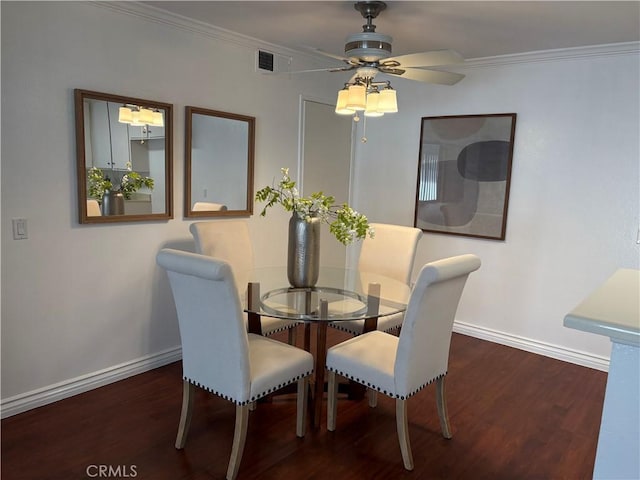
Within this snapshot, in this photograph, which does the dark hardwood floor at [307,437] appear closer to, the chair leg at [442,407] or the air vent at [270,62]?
the chair leg at [442,407]

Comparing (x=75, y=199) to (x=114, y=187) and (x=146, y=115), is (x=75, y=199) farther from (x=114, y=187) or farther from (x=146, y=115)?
(x=146, y=115)

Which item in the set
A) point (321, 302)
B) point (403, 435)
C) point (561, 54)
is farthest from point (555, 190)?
point (403, 435)

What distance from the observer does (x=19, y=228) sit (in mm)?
2449

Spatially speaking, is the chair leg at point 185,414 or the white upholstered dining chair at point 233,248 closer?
the chair leg at point 185,414

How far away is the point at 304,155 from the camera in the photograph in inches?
163

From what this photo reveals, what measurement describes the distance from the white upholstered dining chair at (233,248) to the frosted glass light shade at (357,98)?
4.00 ft

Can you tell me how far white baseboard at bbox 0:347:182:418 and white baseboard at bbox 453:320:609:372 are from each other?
2495 millimetres

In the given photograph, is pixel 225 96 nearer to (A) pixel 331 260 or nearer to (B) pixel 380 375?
(A) pixel 331 260

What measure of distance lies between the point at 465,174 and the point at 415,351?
2286 millimetres

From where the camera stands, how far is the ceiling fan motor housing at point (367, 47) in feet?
7.56

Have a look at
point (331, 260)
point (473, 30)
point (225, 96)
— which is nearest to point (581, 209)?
point (473, 30)

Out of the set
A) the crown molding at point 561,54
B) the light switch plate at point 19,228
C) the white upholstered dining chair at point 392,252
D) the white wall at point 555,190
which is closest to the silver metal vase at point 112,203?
the light switch plate at point 19,228

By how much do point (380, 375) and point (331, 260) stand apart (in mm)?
2479

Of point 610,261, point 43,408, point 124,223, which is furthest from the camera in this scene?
point 610,261
